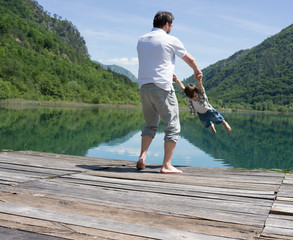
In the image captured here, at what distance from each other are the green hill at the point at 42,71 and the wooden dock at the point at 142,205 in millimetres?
62553

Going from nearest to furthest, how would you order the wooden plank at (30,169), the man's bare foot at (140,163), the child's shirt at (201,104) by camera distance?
the wooden plank at (30,169) → the man's bare foot at (140,163) → the child's shirt at (201,104)

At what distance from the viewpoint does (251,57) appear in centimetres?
17600

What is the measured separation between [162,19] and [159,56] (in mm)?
514

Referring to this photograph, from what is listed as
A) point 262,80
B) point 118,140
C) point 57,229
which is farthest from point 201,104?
point 262,80

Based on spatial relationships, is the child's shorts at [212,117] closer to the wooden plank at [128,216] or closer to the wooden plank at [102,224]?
the wooden plank at [128,216]

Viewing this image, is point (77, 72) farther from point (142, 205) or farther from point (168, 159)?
point (142, 205)

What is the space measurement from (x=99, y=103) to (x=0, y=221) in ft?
320

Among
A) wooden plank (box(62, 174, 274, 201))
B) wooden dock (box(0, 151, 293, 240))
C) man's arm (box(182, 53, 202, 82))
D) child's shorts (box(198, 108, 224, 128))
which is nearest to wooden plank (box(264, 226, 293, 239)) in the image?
wooden dock (box(0, 151, 293, 240))

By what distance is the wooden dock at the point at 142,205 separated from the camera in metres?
1.91

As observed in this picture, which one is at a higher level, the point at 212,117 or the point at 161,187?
the point at 212,117

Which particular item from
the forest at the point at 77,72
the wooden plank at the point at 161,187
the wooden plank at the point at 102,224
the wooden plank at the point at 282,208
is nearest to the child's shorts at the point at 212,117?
the wooden plank at the point at 161,187

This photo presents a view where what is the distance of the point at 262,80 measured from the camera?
14712cm

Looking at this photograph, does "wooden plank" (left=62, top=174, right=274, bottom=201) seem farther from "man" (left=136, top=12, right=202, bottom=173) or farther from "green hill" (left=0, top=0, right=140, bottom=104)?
"green hill" (left=0, top=0, right=140, bottom=104)

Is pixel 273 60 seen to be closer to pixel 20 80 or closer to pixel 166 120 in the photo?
pixel 20 80
